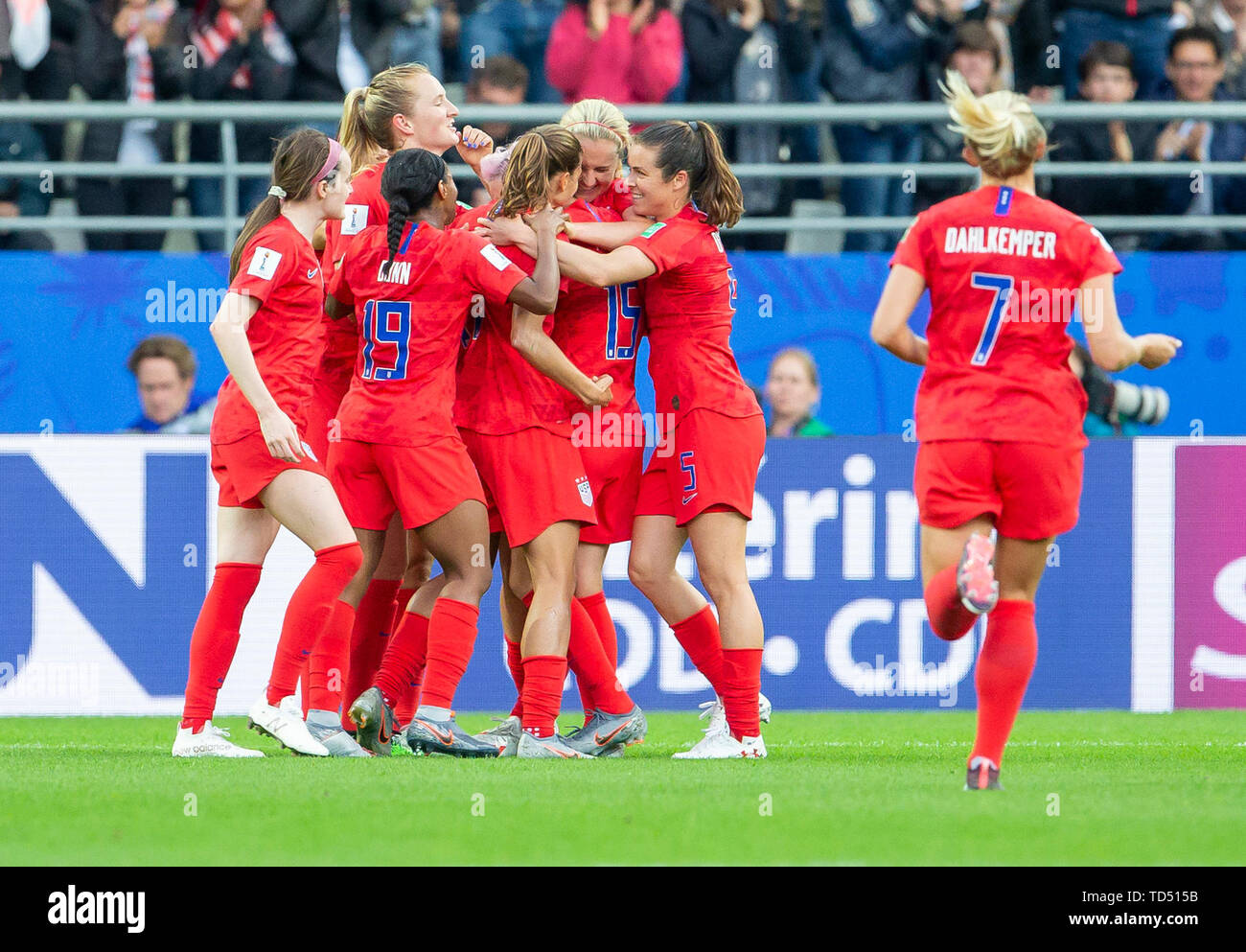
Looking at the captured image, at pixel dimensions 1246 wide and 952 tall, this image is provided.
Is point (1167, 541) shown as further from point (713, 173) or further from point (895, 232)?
point (713, 173)

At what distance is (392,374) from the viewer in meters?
6.50

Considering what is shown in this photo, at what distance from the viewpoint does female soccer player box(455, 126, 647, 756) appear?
654 centimetres

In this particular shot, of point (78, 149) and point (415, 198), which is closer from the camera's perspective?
point (415, 198)

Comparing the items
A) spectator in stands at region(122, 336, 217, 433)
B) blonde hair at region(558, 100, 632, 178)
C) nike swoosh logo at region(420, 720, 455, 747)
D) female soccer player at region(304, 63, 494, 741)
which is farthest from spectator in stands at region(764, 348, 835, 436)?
nike swoosh logo at region(420, 720, 455, 747)

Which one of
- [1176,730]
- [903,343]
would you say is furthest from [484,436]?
[1176,730]

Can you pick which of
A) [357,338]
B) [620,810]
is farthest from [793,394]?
[620,810]

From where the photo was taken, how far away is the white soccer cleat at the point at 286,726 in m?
6.43

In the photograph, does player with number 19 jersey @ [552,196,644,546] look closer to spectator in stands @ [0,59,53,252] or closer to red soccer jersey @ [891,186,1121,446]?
red soccer jersey @ [891,186,1121,446]

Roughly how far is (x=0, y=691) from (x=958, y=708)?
4.75m

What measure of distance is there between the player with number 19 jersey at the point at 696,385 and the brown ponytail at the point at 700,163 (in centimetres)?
6

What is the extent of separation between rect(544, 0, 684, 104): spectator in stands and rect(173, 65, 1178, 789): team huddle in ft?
14.1

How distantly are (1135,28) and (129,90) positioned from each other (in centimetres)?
614

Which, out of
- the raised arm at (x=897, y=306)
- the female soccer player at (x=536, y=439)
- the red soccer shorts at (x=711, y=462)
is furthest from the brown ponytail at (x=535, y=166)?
the raised arm at (x=897, y=306)
